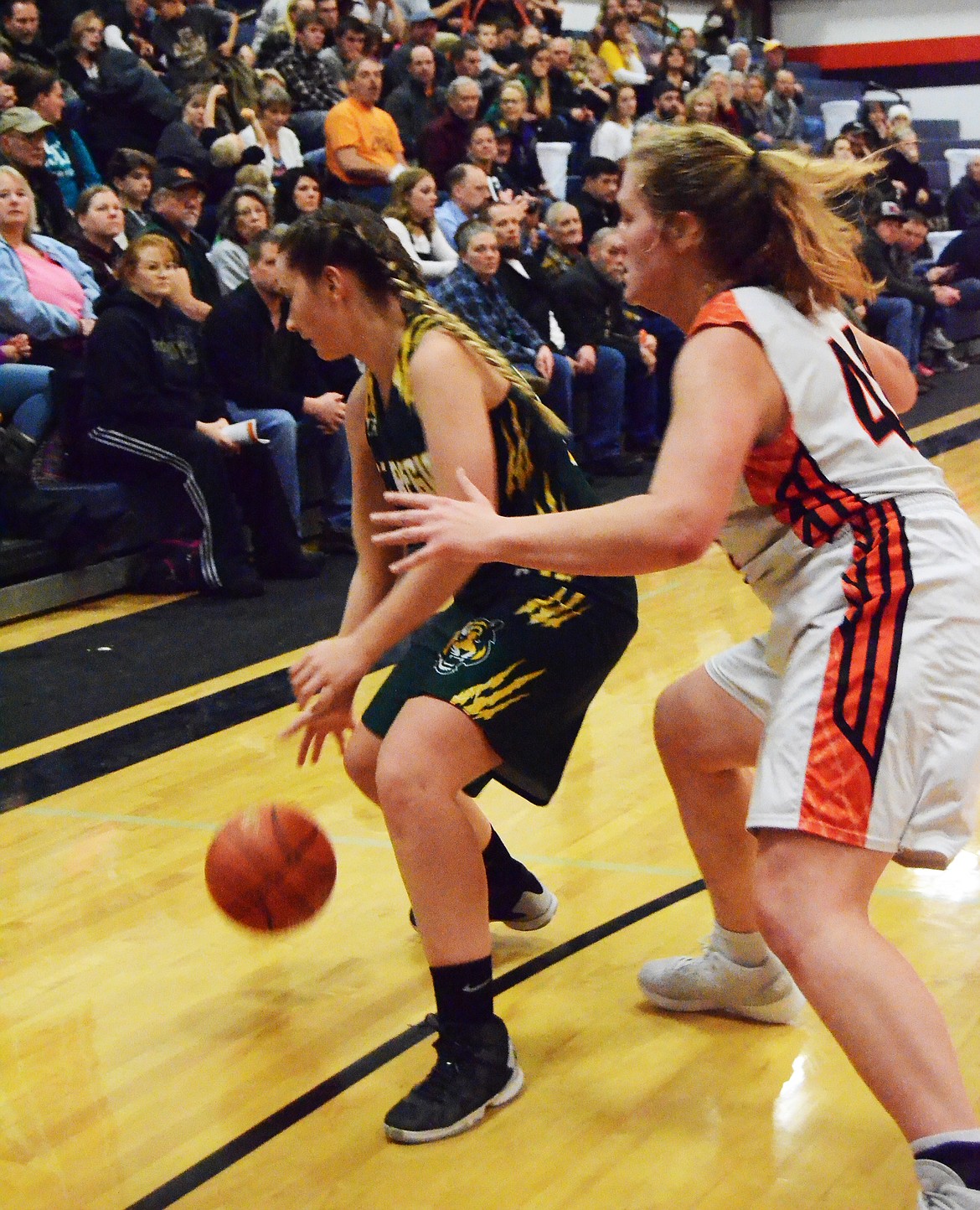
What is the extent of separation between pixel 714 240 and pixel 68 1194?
5.79 ft

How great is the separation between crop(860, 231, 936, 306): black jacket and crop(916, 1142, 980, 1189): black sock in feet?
32.8

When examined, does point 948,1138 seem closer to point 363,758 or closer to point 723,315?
point 723,315

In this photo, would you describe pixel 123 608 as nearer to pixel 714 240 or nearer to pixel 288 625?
pixel 288 625

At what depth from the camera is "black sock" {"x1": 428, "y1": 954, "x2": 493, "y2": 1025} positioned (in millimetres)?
2695

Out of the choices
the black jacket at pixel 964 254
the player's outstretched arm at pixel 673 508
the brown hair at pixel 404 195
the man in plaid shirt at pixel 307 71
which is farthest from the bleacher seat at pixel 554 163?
the player's outstretched arm at pixel 673 508

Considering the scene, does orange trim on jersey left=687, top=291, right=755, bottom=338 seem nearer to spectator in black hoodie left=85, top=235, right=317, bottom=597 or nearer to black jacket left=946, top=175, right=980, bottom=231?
spectator in black hoodie left=85, top=235, right=317, bottom=597

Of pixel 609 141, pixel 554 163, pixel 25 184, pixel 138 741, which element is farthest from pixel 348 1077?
pixel 609 141

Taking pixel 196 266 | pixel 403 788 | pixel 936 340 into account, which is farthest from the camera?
pixel 936 340

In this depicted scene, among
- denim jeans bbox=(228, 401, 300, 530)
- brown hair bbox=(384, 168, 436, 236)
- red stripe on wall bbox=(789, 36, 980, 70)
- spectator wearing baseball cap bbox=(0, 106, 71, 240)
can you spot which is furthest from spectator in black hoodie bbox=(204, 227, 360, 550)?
red stripe on wall bbox=(789, 36, 980, 70)

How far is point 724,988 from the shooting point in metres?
2.93

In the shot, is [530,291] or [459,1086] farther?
[530,291]

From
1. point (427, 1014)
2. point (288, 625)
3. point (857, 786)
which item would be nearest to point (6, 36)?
point (288, 625)

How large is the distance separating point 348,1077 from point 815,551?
1281 mm

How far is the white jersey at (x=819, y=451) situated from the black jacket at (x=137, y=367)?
4.70 m
